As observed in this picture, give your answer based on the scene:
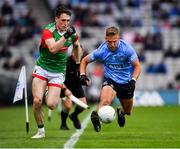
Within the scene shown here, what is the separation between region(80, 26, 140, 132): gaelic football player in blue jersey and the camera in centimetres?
1467

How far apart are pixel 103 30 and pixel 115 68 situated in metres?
22.0

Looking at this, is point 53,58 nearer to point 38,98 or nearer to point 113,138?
point 38,98

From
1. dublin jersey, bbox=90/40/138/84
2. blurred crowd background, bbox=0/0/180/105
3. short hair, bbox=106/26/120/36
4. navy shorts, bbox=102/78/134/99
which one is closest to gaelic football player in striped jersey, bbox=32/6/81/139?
dublin jersey, bbox=90/40/138/84

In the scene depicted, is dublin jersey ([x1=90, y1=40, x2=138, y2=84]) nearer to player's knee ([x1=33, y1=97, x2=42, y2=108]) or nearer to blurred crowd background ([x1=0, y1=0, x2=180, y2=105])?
player's knee ([x1=33, y1=97, x2=42, y2=108])

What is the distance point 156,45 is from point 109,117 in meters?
21.7

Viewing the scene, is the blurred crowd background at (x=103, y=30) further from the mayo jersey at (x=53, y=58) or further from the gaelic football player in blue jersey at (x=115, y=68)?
the mayo jersey at (x=53, y=58)

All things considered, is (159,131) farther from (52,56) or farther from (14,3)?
(14,3)

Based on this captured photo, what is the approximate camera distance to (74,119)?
1794 cm

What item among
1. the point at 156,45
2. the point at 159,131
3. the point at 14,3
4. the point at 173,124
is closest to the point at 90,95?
the point at 156,45

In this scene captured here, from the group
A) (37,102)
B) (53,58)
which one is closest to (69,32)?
(53,58)

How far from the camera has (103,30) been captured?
3722cm

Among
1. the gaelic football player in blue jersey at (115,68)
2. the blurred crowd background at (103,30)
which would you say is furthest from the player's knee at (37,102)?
the blurred crowd background at (103,30)

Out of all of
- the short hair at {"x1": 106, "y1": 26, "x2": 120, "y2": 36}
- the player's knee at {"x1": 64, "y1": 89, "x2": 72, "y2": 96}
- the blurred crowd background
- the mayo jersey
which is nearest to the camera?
the short hair at {"x1": 106, "y1": 26, "x2": 120, "y2": 36}

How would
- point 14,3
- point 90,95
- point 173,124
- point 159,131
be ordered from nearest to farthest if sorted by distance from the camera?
point 159,131
point 173,124
point 90,95
point 14,3
